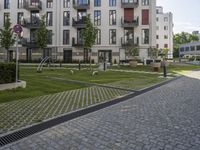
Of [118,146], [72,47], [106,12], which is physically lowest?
[118,146]

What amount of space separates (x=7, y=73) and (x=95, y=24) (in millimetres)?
34474

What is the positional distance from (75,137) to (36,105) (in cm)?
380

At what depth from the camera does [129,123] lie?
668 cm

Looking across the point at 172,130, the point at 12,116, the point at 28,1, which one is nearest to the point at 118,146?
the point at 172,130

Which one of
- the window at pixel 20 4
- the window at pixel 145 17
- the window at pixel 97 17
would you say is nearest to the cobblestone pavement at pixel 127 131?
the window at pixel 145 17

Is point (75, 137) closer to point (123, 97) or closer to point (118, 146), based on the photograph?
point (118, 146)

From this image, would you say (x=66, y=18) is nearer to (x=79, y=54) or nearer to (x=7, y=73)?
(x=79, y=54)

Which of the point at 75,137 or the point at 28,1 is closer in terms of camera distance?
the point at 75,137

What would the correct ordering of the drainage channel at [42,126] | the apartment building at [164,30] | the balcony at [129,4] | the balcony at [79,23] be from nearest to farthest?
the drainage channel at [42,126] → the balcony at [129,4] → the balcony at [79,23] → the apartment building at [164,30]

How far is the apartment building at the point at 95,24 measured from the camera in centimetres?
4406

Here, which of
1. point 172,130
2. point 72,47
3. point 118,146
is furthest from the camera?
point 72,47

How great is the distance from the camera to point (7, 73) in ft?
39.6

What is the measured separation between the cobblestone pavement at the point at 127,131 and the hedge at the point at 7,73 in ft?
19.6

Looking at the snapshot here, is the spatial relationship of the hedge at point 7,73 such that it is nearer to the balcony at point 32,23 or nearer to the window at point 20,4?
the balcony at point 32,23
